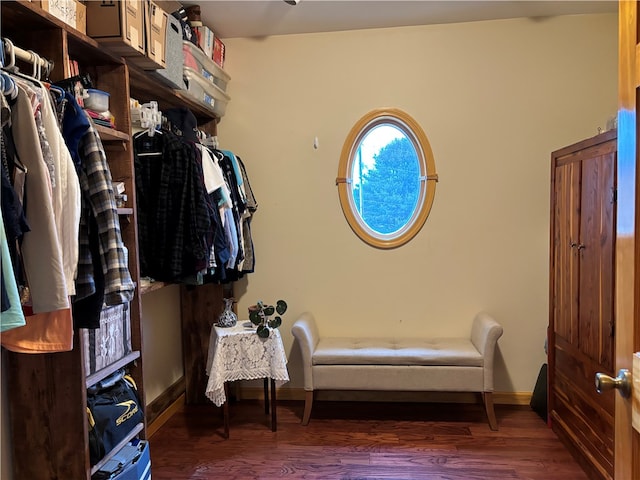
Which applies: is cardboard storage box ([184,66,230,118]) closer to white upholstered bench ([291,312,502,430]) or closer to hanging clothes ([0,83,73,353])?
hanging clothes ([0,83,73,353])

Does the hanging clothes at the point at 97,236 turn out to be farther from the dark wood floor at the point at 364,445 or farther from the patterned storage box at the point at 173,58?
the dark wood floor at the point at 364,445

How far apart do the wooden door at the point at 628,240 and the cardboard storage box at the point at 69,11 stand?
1710 mm

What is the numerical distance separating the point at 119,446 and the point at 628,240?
1916 mm

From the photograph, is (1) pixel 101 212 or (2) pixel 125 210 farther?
(2) pixel 125 210

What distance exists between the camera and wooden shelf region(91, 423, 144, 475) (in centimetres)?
178

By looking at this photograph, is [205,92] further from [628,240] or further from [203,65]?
[628,240]

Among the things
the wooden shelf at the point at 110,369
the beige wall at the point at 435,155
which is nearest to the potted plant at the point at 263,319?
the beige wall at the point at 435,155

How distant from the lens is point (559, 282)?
9.07ft

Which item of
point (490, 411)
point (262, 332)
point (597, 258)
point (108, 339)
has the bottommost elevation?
point (490, 411)

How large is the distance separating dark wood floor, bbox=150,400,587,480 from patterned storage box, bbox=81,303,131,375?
34.3 inches

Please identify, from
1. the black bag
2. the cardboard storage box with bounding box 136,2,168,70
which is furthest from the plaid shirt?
the cardboard storage box with bounding box 136,2,168,70

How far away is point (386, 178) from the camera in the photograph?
3.46 metres

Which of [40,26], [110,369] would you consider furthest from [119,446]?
[40,26]

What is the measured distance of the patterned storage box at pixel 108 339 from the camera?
5.85 ft
